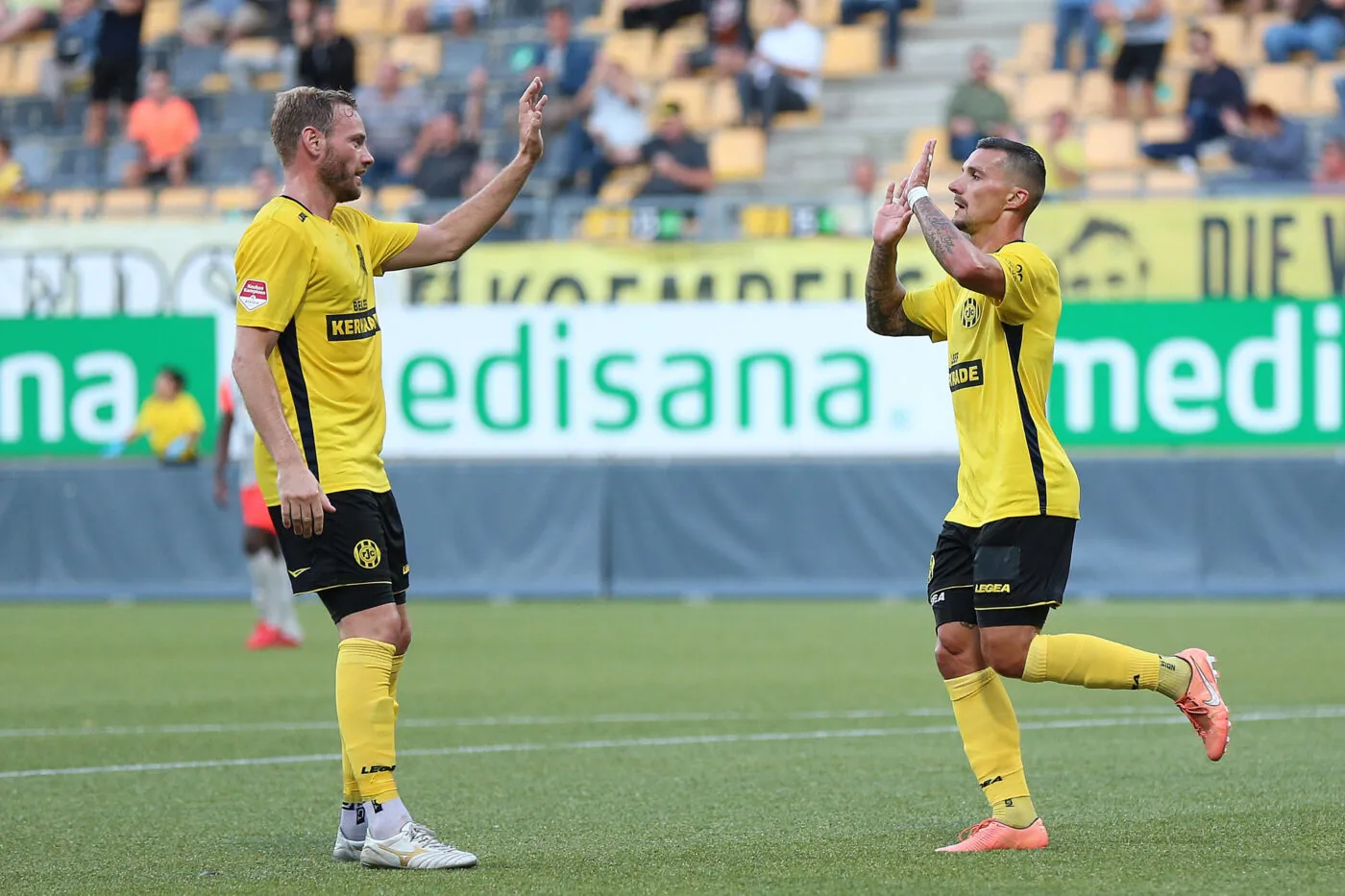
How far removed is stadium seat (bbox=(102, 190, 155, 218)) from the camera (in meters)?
21.9

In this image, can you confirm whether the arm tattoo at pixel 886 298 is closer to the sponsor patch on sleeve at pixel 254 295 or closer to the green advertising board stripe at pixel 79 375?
the sponsor patch on sleeve at pixel 254 295

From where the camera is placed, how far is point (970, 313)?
6461mm

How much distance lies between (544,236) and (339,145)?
1432cm

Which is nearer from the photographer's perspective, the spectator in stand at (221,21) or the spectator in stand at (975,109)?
the spectator in stand at (975,109)

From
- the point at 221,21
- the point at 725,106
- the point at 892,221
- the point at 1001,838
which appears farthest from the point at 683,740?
the point at 221,21

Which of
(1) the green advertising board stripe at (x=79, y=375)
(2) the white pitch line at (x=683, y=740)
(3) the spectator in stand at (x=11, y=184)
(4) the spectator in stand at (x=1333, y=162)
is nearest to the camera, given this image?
(2) the white pitch line at (x=683, y=740)

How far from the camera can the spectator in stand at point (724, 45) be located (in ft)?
77.9

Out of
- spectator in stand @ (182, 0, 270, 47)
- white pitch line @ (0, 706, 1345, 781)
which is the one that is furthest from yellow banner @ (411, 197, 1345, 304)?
white pitch line @ (0, 706, 1345, 781)

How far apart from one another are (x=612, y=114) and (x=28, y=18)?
9948mm

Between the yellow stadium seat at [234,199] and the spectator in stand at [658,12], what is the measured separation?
522 centimetres

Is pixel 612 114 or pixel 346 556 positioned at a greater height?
pixel 612 114

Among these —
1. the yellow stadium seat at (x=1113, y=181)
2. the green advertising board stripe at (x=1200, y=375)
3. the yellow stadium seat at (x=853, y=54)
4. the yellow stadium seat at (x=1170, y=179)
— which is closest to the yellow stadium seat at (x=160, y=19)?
the yellow stadium seat at (x=853, y=54)

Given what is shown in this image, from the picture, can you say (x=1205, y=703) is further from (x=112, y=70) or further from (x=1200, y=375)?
(x=112, y=70)

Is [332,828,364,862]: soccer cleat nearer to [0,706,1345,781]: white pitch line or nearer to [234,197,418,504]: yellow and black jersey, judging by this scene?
[234,197,418,504]: yellow and black jersey
